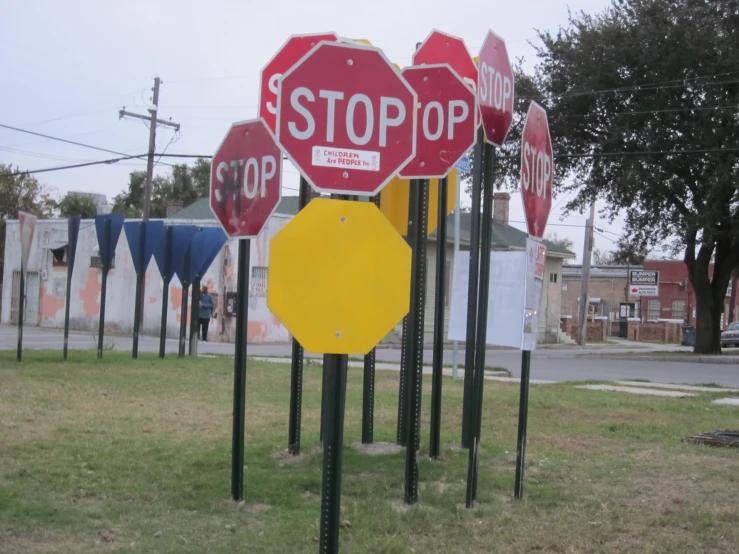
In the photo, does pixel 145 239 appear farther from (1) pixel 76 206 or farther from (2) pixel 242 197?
(1) pixel 76 206

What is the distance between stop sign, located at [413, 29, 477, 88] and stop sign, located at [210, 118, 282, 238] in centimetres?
175

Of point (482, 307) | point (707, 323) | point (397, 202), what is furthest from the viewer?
point (707, 323)

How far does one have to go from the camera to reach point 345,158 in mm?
3836

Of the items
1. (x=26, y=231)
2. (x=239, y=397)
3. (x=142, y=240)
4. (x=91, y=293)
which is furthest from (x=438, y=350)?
(x=91, y=293)

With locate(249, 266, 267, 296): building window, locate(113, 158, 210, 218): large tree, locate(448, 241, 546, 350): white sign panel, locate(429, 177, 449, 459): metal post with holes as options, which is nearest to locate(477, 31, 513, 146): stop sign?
locate(429, 177, 449, 459): metal post with holes

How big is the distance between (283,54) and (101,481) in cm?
346

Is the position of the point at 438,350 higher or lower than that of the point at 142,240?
lower

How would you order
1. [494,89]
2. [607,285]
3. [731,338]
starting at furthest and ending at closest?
[607,285], [731,338], [494,89]

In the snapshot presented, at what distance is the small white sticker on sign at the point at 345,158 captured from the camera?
3.80m

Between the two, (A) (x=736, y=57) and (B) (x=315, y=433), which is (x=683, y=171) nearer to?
(A) (x=736, y=57)

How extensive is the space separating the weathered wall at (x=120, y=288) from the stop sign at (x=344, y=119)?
25.8 meters

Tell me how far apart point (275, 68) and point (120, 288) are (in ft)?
93.0

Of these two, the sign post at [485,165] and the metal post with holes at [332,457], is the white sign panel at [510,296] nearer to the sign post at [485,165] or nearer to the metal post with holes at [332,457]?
the sign post at [485,165]

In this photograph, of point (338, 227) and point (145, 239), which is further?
point (145, 239)
